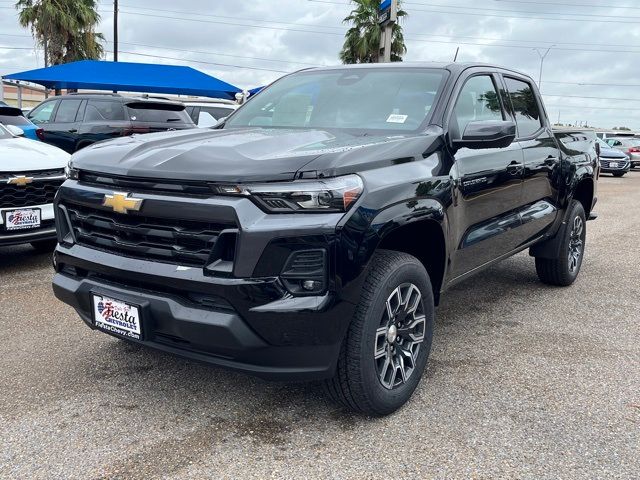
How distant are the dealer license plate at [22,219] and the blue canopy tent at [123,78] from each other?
1317 centimetres

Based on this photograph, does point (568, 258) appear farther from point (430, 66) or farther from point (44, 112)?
point (44, 112)

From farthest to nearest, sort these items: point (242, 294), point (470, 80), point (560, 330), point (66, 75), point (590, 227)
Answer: point (66, 75)
point (590, 227)
point (560, 330)
point (470, 80)
point (242, 294)

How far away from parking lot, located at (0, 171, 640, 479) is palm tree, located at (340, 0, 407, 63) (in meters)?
26.8

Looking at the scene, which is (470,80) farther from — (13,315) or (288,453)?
(13,315)

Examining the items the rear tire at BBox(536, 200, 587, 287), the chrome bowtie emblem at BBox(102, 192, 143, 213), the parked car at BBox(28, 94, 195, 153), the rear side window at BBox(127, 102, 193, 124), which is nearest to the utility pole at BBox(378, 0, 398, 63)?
the rear side window at BBox(127, 102, 193, 124)

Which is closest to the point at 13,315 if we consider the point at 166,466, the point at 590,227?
the point at 166,466

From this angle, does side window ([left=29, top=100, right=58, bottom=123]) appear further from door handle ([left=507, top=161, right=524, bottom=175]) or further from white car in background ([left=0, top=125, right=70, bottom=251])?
door handle ([left=507, top=161, right=524, bottom=175])

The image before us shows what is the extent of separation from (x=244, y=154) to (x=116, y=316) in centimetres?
93

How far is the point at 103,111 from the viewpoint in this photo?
1195 centimetres

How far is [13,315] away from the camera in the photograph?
443 cm

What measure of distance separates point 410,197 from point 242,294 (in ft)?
3.20

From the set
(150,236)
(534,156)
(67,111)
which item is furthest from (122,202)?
(67,111)

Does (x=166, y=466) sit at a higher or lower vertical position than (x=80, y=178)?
lower

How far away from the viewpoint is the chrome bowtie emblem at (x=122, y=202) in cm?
271
